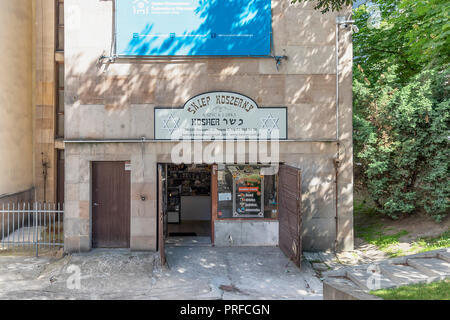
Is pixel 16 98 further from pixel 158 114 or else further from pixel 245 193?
pixel 245 193

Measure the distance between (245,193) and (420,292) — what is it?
536 cm

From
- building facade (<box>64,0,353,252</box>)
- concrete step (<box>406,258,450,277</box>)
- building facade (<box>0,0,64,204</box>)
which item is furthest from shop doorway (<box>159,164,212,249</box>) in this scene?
concrete step (<box>406,258,450,277</box>)

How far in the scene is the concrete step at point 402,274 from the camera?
21.6 feet

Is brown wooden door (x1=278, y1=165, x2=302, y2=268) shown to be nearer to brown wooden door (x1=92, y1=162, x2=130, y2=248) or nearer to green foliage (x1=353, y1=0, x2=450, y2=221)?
green foliage (x1=353, y1=0, x2=450, y2=221)

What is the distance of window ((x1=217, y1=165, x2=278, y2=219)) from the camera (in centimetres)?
1025

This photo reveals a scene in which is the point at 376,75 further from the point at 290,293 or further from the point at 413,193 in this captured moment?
the point at 290,293

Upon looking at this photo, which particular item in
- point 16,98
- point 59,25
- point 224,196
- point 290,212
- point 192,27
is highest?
point 59,25

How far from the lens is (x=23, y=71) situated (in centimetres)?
1334

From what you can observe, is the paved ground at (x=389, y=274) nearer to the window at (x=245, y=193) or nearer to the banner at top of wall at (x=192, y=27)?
the window at (x=245, y=193)

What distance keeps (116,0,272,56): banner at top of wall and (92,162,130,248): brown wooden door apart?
11.4 ft

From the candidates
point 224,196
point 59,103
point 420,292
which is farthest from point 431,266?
point 59,103

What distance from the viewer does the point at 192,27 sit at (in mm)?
9633
